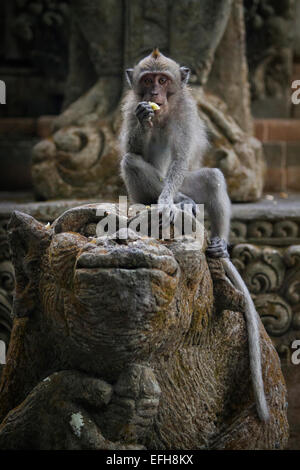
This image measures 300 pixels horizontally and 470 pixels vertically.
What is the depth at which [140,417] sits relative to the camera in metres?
2.29

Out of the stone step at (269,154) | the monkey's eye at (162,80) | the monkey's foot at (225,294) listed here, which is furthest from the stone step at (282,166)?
the monkey's foot at (225,294)

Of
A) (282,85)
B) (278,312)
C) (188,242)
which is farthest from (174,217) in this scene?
(282,85)

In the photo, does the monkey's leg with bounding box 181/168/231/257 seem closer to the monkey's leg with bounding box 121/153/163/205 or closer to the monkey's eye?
the monkey's leg with bounding box 121/153/163/205

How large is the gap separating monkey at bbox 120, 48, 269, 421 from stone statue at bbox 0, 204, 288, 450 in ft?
4.47

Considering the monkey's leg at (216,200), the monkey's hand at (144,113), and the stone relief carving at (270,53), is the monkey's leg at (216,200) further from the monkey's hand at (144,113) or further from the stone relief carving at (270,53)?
the stone relief carving at (270,53)

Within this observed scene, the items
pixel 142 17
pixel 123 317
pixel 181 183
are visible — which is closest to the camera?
pixel 123 317

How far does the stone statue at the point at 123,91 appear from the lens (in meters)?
5.61

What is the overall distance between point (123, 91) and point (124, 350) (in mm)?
3978

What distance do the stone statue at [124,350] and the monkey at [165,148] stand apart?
4.47 ft

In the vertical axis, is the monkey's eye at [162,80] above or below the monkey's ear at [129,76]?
below

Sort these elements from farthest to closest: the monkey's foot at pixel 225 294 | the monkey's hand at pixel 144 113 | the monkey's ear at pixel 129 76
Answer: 1. the monkey's ear at pixel 129 76
2. the monkey's hand at pixel 144 113
3. the monkey's foot at pixel 225 294

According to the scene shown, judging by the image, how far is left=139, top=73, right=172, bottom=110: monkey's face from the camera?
4.04 metres

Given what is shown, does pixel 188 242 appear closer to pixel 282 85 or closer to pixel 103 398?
pixel 103 398
